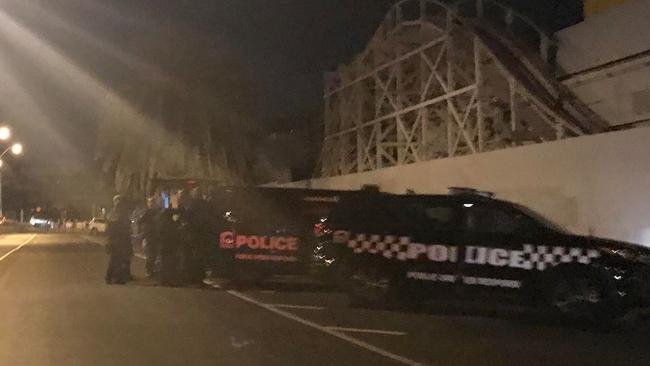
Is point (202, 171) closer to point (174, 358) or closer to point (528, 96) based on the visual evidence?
point (528, 96)

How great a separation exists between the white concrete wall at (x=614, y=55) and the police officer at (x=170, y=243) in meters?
13.2

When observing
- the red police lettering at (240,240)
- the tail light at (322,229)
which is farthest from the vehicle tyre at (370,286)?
the red police lettering at (240,240)

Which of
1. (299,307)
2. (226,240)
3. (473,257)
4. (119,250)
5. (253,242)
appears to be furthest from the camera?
(119,250)

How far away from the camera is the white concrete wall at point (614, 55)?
81.8ft

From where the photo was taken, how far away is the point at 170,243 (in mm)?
18969

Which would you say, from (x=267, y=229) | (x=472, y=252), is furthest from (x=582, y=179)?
(x=267, y=229)

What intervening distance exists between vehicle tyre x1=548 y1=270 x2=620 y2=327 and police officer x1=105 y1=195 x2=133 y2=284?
9.02 m

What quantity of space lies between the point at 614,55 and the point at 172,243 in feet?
46.6

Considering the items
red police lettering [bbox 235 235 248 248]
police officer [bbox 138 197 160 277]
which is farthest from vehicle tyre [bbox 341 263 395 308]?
police officer [bbox 138 197 160 277]

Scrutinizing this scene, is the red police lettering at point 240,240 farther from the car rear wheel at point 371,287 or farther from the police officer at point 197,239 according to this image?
the car rear wheel at point 371,287

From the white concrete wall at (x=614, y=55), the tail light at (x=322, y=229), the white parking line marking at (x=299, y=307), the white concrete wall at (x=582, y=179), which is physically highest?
the white concrete wall at (x=614, y=55)

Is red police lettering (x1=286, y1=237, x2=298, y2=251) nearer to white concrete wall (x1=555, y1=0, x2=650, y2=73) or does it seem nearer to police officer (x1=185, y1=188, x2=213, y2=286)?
police officer (x1=185, y1=188, x2=213, y2=286)

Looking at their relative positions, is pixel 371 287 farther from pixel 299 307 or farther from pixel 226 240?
pixel 226 240

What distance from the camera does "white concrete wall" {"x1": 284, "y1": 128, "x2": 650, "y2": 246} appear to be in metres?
17.8
